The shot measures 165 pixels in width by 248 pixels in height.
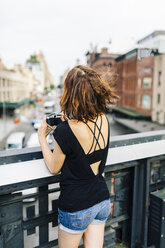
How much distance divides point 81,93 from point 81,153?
412 millimetres

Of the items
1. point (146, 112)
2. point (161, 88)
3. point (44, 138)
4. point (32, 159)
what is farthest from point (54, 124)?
point (146, 112)

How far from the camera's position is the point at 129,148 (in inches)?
94.9

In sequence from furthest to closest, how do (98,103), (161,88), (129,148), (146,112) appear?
(146,112) → (161,88) → (129,148) → (98,103)

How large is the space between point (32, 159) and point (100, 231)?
2.71 ft

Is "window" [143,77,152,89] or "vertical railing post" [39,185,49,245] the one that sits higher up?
"window" [143,77,152,89]

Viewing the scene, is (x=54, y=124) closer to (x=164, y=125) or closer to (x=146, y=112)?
(x=164, y=125)

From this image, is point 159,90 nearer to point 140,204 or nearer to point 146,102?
point 146,102

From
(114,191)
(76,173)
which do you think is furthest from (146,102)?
(76,173)

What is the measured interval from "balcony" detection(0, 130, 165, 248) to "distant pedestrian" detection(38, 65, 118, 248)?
0.26m

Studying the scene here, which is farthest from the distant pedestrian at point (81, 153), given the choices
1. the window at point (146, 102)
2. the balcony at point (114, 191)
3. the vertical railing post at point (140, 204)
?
the window at point (146, 102)

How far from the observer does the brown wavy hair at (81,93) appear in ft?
5.04

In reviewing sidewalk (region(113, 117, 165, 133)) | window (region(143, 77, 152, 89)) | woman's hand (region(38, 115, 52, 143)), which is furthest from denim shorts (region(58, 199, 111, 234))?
window (region(143, 77, 152, 89))

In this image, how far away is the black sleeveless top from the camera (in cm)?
153

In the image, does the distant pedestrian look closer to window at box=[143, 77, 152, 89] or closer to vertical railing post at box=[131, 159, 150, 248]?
vertical railing post at box=[131, 159, 150, 248]
